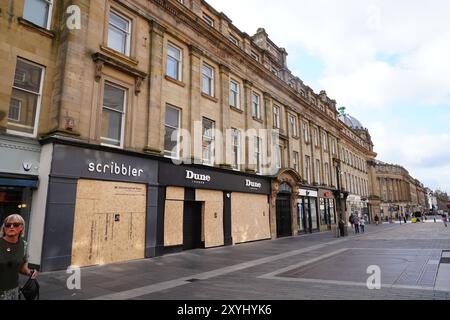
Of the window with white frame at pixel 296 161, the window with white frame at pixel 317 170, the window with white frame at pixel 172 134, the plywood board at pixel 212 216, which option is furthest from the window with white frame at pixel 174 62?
the window with white frame at pixel 317 170

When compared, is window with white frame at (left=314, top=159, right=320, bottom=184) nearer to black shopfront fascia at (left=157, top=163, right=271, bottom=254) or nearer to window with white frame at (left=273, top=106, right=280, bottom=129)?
window with white frame at (left=273, top=106, right=280, bottom=129)

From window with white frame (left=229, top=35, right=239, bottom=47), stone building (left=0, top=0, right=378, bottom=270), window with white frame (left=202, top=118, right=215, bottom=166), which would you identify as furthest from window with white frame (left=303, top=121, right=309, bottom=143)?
window with white frame (left=202, top=118, right=215, bottom=166)

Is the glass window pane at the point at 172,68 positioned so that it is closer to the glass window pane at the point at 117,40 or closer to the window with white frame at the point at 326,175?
the glass window pane at the point at 117,40

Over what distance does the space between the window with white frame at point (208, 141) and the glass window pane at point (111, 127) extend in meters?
5.40

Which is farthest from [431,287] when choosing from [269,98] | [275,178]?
[269,98]

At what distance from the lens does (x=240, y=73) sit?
21.1 meters

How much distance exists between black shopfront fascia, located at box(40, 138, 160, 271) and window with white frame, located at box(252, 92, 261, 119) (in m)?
12.1

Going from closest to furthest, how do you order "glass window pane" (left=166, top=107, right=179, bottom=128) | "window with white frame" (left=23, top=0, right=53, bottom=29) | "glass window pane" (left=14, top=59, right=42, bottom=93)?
"glass window pane" (left=14, top=59, right=42, bottom=93) < "window with white frame" (left=23, top=0, right=53, bottom=29) < "glass window pane" (left=166, top=107, right=179, bottom=128)

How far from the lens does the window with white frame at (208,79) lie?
59.7 feet

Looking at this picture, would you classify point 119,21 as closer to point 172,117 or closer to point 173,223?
point 172,117

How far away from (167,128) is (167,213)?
4241mm

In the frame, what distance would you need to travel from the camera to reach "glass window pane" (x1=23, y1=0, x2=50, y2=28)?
1068 cm

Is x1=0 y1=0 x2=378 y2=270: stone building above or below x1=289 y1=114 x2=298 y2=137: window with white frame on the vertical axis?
below
